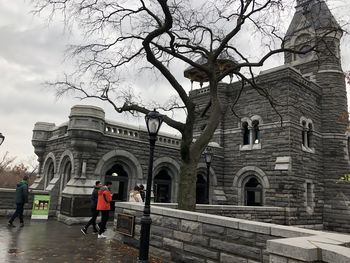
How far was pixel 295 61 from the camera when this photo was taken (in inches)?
860

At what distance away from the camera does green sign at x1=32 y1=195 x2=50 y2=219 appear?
1274 centimetres

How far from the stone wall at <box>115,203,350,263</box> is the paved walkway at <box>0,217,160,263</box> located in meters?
0.74

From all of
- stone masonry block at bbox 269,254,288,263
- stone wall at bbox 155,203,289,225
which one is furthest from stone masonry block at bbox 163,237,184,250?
stone masonry block at bbox 269,254,288,263

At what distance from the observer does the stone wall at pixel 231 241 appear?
11.7 ft

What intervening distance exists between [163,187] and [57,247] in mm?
9641

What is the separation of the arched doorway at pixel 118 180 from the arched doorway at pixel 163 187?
192 centimetres

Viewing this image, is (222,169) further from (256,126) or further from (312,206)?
(312,206)

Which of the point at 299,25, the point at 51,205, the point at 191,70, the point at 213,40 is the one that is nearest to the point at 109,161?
the point at 51,205

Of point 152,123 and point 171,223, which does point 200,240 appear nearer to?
point 171,223

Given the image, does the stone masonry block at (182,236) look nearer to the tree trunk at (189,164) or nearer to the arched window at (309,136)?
the tree trunk at (189,164)

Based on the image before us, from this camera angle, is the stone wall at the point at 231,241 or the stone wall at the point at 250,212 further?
the stone wall at the point at 250,212

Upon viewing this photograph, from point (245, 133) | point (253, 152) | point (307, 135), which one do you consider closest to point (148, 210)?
point (253, 152)

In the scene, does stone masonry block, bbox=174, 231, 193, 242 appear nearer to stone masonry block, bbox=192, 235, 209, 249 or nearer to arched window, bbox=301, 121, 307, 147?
stone masonry block, bbox=192, 235, 209, 249

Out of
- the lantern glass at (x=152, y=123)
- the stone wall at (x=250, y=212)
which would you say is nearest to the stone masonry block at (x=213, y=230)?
the lantern glass at (x=152, y=123)
